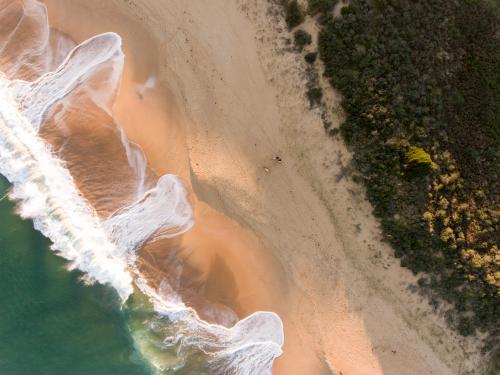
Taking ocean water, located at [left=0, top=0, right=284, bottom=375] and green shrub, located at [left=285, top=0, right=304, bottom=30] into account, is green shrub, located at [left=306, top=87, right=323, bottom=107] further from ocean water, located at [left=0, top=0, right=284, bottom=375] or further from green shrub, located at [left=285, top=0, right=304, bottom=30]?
ocean water, located at [left=0, top=0, right=284, bottom=375]

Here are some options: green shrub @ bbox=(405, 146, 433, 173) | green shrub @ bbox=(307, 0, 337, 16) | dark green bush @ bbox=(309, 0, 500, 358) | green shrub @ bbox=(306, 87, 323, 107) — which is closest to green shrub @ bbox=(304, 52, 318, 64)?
dark green bush @ bbox=(309, 0, 500, 358)

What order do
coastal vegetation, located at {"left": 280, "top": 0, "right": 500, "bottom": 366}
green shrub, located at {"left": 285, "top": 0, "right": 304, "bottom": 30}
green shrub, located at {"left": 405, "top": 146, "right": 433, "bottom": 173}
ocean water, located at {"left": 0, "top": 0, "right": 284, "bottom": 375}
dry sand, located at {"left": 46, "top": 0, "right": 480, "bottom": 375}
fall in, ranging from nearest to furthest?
green shrub, located at {"left": 405, "top": 146, "right": 433, "bottom": 173}
coastal vegetation, located at {"left": 280, "top": 0, "right": 500, "bottom": 366}
green shrub, located at {"left": 285, "top": 0, "right": 304, "bottom": 30}
dry sand, located at {"left": 46, "top": 0, "right": 480, "bottom": 375}
ocean water, located at {"left": 0, "top": 0, "right": 284, "bottom": 375}

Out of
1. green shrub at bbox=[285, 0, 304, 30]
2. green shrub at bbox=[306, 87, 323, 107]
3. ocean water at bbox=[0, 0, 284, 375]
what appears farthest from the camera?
ocean water at bbox=[0, 0, 284, 375]

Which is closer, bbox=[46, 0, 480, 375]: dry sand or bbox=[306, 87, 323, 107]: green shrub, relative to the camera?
bbox=[306, 87, 323, 107]: green shrub

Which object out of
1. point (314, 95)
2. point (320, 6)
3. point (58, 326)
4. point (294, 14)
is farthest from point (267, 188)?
point (58, 326)

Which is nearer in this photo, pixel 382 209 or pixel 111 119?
pixel 382 209

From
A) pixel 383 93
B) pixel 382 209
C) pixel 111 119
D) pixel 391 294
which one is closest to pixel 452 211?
pixel 382 209

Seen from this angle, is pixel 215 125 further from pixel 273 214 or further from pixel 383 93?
pixel 383 93
